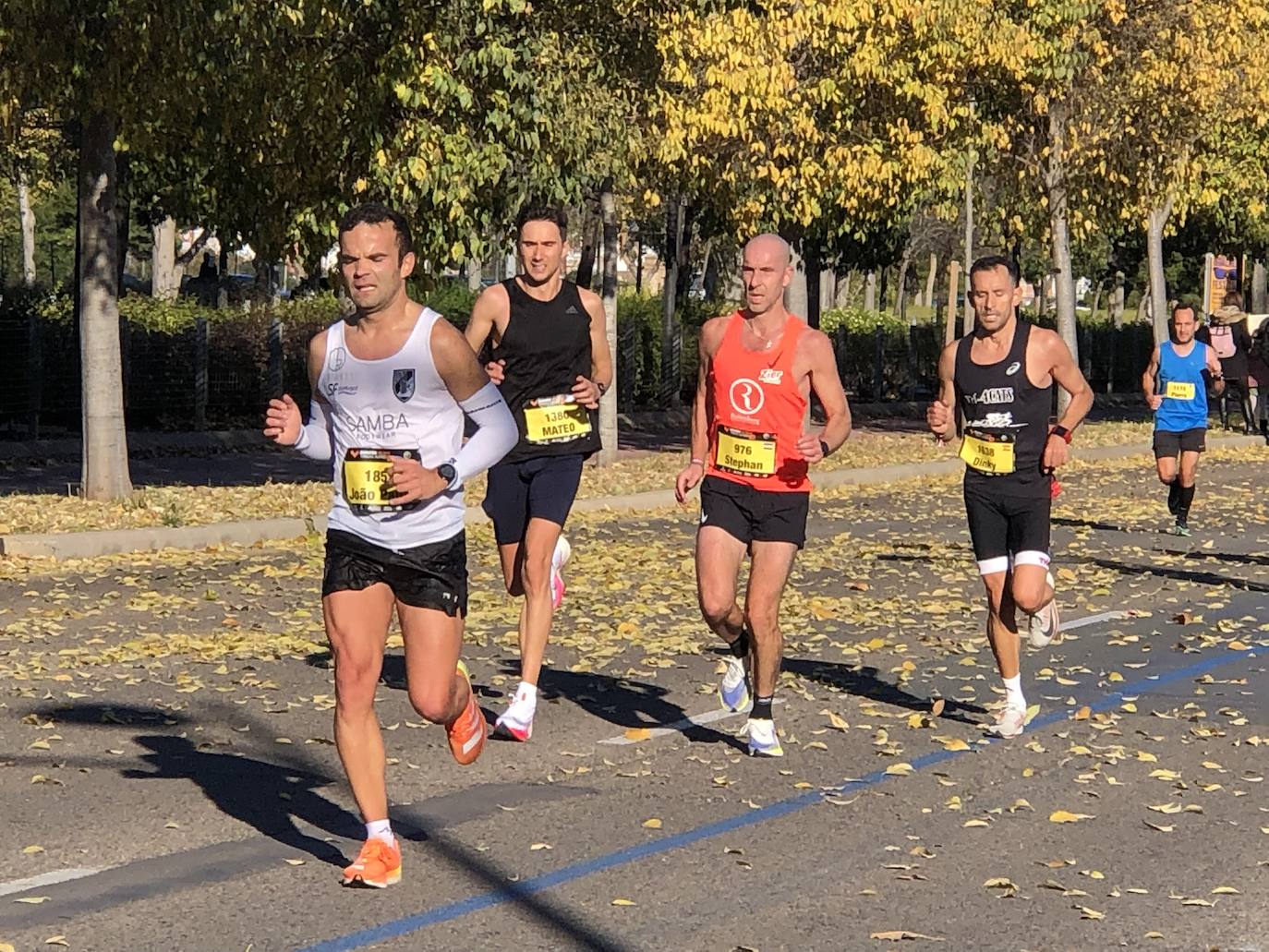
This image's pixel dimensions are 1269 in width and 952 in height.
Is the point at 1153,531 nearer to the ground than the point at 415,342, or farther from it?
nearer to the ground

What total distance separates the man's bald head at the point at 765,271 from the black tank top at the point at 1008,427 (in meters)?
1.45

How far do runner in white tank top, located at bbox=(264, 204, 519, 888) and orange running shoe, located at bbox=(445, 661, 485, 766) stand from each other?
33 centimetres

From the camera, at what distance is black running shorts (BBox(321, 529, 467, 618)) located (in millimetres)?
6516

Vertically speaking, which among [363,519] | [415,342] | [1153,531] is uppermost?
[415,342]

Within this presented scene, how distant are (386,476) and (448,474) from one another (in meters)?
0.19

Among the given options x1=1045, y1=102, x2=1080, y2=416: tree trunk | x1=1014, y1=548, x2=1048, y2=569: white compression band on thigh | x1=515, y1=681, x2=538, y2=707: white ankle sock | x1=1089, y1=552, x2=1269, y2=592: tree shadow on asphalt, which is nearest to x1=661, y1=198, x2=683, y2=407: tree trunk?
x1=1045, y1=102, x2=1080, y2=416: tree trunk

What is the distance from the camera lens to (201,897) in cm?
628

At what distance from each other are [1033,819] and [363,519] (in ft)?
8.85

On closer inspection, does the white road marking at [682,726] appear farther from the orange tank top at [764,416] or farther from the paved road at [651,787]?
the orange tank top at [764,416]

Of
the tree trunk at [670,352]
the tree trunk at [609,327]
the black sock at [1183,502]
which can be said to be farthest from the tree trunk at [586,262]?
the black sock at [1183,502]

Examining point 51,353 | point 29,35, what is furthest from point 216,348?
point 29,35

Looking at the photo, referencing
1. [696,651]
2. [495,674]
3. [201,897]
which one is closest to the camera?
[201,897]

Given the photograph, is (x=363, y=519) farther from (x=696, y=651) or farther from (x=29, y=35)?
(x=29, y=35)

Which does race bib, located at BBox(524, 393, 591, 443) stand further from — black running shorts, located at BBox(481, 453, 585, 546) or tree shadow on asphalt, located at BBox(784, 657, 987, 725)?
tree shadow on asphalt, located at BBox(784, 657, 987, 725)
